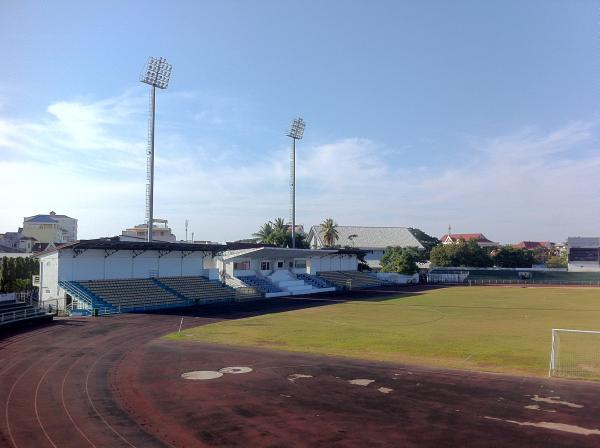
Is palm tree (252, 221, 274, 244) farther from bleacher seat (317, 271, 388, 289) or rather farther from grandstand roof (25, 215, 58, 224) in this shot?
grandstand roof (25, 215, 58, 224)

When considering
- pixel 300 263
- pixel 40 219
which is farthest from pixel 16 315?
pixel 40 219

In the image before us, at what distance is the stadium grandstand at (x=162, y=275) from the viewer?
2044 inches

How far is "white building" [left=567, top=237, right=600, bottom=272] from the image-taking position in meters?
124

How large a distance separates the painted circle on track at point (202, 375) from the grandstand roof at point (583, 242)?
12503 cm

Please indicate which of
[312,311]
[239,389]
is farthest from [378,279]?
[239,389]

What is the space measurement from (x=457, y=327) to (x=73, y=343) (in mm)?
29187

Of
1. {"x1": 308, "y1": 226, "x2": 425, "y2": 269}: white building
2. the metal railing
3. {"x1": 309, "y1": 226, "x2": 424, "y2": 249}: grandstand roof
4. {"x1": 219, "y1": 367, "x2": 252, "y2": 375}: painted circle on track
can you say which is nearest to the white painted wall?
{"x1": 219, "y1": 367, "x2": 252, "y2": 375}: painted circle on track

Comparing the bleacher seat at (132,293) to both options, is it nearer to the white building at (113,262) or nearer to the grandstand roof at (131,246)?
the white building at (113,262)

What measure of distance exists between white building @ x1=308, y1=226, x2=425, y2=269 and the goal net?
109201 millimetres

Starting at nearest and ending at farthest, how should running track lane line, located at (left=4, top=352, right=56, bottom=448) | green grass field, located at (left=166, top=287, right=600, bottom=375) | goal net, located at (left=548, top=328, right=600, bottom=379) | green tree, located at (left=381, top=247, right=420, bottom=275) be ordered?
running track lane line, located at (left=4, top=352, right=56, bottom=448) → goal net, located at (left=548, top=328, right=600, bottom=379) → green grass field, located at (left=166, top=287, right=600, bottom=375) → green tree, located at (left=381, top=247, right=420, bottom=275)

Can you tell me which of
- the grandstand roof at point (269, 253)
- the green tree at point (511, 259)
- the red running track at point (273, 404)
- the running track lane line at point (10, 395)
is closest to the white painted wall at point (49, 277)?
the red running track at point (273, 404)

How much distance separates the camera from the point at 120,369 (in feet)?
83.4

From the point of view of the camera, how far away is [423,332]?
39125 millimetres

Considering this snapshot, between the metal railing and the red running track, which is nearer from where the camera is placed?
the red running track
